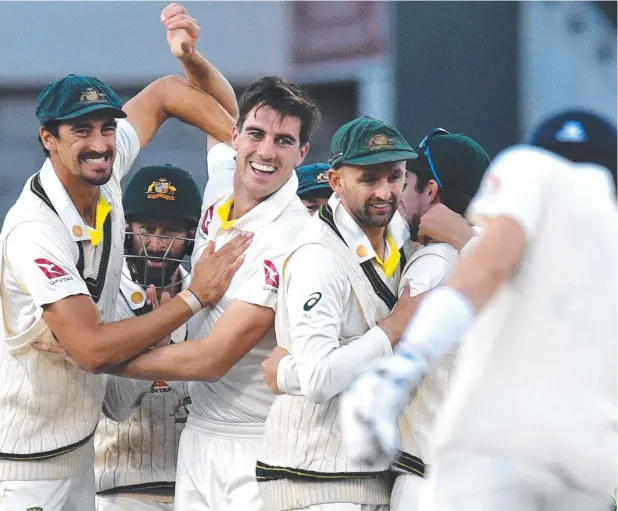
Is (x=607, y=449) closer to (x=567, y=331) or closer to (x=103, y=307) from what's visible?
(x=567, y=331)

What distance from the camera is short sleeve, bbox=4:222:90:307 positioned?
4195 mm

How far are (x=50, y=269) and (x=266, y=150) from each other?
773mm

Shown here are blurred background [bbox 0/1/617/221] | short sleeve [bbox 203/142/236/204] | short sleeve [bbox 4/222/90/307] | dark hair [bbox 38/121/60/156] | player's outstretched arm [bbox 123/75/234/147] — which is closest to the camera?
short sleeve [bbox 4/222/90/307]

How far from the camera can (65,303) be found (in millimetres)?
4203

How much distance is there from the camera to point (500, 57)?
34.6 feet

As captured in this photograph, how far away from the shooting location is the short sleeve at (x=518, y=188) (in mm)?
2834

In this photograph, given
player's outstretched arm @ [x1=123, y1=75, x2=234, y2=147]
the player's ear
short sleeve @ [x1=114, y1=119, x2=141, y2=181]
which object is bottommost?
the player's ear

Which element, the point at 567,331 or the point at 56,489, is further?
the point at 56,489

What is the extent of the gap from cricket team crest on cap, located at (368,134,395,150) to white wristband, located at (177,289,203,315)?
0.76 meters

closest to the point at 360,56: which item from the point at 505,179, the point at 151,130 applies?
the point at 151,130

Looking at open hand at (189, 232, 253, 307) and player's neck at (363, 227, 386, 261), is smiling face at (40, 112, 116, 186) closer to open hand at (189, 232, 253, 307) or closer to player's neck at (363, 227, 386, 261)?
open hand at (189, 232, 253, 307)

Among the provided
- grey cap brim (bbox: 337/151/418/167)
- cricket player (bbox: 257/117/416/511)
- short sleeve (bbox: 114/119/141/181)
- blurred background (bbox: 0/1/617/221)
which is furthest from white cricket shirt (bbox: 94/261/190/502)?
blurred background (bbox: 0/1/617/221)

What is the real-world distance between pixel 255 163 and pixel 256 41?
22.6 feet

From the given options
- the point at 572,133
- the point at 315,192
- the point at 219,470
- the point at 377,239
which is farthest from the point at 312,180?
the point at 572,133
